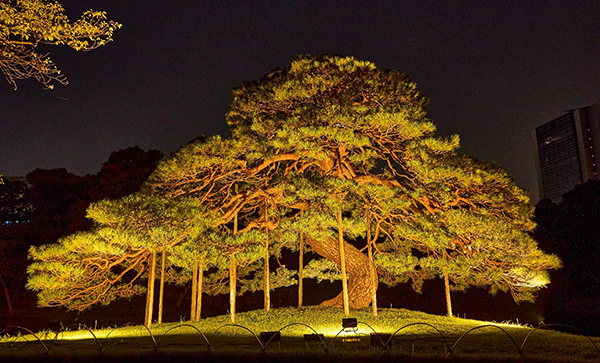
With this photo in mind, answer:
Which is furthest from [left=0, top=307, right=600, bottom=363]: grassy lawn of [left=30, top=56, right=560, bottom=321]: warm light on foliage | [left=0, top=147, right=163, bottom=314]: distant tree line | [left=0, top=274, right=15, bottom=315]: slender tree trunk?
[left=0, top=274, right=15, bottom=315]: slender tree trunk

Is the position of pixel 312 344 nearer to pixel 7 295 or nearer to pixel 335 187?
pixel 335 187

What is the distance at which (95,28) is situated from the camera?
595 centimetres

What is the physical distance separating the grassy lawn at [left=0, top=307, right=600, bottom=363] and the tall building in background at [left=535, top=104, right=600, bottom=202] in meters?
16.2

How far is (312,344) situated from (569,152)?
21.6 meters

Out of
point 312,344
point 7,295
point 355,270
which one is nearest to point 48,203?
point 7,295

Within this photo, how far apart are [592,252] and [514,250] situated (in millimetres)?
5321

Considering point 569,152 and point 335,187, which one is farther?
point 569,152

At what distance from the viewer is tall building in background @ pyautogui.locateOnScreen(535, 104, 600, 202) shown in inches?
834

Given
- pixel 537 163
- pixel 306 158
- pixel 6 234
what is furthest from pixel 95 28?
pixel 537 163

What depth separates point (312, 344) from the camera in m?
6.23

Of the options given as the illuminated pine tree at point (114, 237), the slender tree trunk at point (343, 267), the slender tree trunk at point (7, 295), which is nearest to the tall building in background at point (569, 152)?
the slender tree trunk at point (343, 267)

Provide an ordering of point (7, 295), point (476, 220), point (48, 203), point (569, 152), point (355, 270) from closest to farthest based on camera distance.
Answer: point (476, 220) < point (355, 270) < point (7, 295) < point (48, 203) < point (569, 152)

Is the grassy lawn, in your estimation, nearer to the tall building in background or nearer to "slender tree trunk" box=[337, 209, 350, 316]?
"slender tree trunk" box=[337, 209, 350, 316]

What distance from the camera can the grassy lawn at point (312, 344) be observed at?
5.04 metres
